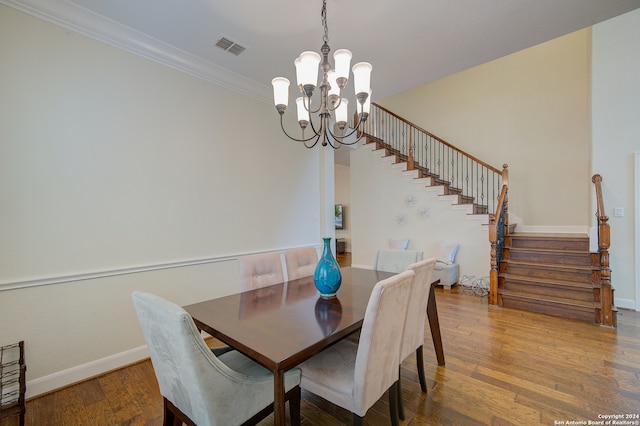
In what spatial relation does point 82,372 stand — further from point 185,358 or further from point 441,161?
point 441,161

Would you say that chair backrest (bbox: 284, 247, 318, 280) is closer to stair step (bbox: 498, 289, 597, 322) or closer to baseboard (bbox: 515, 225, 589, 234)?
stair step (bbox: 498, 289, 597, 322)

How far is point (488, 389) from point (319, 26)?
3.05 m

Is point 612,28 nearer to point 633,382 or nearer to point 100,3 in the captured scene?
point 633,382

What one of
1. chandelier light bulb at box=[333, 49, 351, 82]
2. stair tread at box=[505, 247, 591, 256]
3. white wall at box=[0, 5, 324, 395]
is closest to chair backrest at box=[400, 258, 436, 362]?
chandelier light bulb at box=[333, 49, 351, 82]

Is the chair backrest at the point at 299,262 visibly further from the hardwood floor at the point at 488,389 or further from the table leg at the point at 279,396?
the table leg at the point at 279,396

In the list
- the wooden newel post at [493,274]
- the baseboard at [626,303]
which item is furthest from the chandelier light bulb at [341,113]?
the baseboard at [626,303]

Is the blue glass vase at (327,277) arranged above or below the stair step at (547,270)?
above

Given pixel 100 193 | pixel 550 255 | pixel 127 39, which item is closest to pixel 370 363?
pixel 100 193

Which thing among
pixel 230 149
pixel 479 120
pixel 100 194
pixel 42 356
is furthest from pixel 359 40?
pixel 479 120

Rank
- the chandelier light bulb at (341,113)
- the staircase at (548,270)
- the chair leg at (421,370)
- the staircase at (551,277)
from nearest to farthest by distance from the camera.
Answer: the chair leg at (421,370) < the chandelier light bulb at (341,113) < the staircase at (548,270) < the staircase at (551,277)

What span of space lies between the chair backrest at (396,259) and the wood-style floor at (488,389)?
0.79 metres

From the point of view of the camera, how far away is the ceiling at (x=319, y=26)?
2041mm

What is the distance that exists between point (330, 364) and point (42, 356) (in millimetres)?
2130

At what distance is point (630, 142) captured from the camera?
337 centimetres
